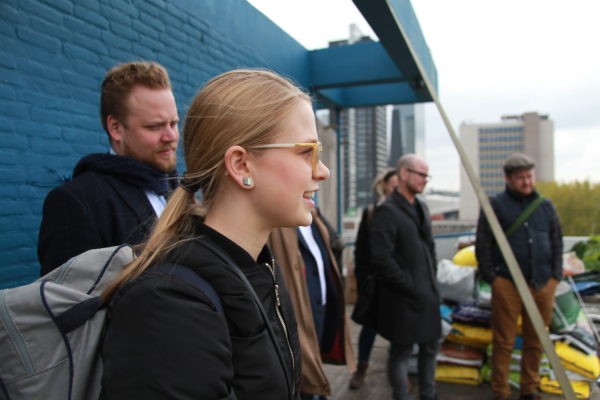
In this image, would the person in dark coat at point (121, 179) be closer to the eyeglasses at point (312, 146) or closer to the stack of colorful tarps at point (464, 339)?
the eyeglasses at point (312, 146)

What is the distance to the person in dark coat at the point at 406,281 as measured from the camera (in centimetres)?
335

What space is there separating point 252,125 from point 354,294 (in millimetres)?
5874

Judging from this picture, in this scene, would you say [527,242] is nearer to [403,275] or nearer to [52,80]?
[403,275]

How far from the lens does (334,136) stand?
296 inches

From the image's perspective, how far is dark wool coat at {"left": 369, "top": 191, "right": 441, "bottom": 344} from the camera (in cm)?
335

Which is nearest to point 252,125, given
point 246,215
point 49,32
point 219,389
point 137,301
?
point 246,215

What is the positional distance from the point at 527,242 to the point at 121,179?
3413 millimetres

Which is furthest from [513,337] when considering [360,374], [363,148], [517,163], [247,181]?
[363,148]

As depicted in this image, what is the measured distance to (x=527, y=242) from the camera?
3.75 meters

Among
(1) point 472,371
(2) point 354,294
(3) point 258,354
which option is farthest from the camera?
(2) point 354,294

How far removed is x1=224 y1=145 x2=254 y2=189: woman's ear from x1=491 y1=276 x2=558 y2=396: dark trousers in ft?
11.2

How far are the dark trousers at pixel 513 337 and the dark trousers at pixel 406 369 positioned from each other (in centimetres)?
67

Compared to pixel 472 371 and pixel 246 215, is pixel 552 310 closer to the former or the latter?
pixel 472 371

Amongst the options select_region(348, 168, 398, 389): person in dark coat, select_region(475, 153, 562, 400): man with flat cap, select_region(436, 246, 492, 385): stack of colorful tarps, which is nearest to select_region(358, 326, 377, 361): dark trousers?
select_region(348, 168, 398, 389): person in dark coat
